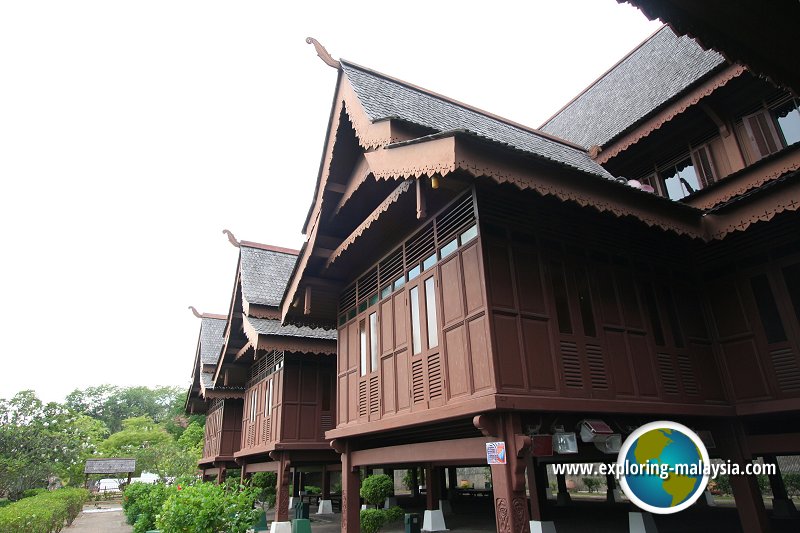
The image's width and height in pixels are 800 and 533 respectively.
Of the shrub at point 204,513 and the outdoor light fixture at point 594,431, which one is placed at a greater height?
the outdoor light fixture at point 594,431

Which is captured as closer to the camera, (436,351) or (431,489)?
(436,351)

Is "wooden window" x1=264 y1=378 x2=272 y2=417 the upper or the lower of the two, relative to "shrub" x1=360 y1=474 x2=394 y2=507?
upper

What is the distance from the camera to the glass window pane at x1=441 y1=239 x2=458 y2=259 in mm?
6801

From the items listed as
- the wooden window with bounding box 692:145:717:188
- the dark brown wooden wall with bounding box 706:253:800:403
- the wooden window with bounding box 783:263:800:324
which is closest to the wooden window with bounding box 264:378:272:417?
the dark brown wooden wall with bounding box 706:253:800:403

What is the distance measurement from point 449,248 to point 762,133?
18.3 feet

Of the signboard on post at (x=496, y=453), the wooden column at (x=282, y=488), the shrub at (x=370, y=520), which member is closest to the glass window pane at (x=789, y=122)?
the signboard on post at (x=496, y=453)

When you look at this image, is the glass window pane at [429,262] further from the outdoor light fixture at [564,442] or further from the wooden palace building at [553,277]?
the outdoor light fixture at [564,442]

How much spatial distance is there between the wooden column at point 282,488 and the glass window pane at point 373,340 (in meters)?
5.79

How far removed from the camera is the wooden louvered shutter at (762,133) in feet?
26.5

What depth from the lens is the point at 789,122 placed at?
316 inches

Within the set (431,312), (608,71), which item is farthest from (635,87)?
A: (431,312)

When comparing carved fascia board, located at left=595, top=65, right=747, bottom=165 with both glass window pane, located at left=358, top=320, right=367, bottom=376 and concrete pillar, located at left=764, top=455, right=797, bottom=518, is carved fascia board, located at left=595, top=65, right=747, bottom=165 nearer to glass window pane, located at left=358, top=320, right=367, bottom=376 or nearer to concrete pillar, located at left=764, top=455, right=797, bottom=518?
glass window pane, located at left=358, top=320, right=367, bottom=376

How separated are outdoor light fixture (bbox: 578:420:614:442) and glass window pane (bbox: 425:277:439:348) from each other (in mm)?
2031

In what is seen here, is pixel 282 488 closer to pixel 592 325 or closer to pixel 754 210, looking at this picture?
pixel 592 325
